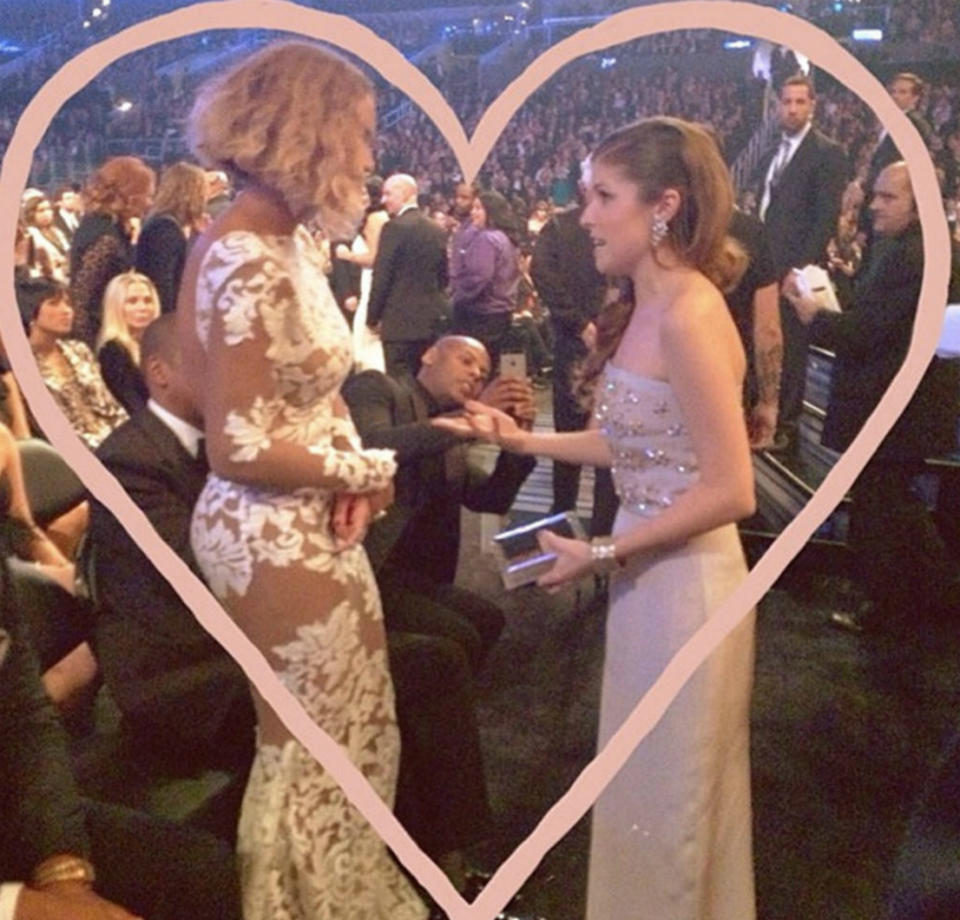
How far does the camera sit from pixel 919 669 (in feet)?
4.60

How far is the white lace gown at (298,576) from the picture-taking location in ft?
3.78

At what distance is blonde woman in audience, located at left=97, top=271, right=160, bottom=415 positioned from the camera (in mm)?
1225

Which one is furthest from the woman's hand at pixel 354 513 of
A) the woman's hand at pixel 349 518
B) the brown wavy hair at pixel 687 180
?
the brown wavy hair at pixel 687 180

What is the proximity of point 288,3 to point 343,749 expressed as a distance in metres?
0.79

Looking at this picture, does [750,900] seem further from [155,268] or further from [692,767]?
[155,268]

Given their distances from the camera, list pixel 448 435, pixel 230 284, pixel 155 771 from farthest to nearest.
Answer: pixel 155 771
pixel 448 435
pixel 230 284

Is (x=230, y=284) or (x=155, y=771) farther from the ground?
(x=230, y=284)

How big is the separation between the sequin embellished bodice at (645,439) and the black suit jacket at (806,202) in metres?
0.18

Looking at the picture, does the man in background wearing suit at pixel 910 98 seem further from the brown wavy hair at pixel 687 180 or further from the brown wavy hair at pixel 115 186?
the brown wavy hair at pixel 115 186

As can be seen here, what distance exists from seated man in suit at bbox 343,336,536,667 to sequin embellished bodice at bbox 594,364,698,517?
0.09 m

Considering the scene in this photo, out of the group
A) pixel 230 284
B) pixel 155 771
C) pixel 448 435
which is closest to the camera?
pixel 230 284

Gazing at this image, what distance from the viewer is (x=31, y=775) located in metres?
1.30

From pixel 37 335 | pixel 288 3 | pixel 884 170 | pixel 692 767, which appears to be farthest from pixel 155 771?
pixel 884 170

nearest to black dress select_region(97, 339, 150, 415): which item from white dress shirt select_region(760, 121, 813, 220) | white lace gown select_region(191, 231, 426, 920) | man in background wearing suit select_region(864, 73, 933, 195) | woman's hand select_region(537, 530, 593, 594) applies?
white lace gown select_region(191, 231, 426, 920)
